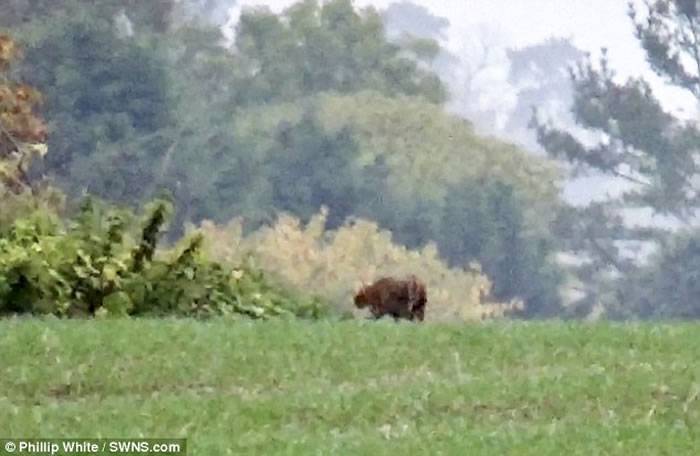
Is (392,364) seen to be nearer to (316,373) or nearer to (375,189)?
(316,373)

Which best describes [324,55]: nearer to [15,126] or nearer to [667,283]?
[667,283]

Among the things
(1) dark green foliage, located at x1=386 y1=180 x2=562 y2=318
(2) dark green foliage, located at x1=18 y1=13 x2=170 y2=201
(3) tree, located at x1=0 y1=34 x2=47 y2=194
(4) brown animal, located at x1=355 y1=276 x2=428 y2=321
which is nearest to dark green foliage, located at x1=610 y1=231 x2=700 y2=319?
(1) dark green foliage, located at x1=386 y1=180 x2=562 y2=318

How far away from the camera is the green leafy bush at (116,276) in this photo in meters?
11.3

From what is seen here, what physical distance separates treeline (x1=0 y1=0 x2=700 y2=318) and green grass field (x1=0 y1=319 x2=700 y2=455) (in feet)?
67.6

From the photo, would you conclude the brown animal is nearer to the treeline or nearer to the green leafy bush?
the green leafy bush

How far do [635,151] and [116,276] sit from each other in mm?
22398

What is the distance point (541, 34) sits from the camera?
48.2 m

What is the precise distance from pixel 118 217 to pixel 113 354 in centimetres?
415

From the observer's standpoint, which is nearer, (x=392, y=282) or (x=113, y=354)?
(x=113, y=354)

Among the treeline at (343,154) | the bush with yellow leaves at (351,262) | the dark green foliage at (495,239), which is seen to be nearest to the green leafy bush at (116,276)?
the bush with yellow leaves at (351,262)

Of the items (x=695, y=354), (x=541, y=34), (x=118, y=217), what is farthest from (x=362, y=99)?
(x=695, y=354)

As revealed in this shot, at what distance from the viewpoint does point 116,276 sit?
11.7 meters

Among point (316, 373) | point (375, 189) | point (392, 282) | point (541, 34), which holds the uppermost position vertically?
point (541, 34)

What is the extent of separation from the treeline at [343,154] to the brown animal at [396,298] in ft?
57.6
